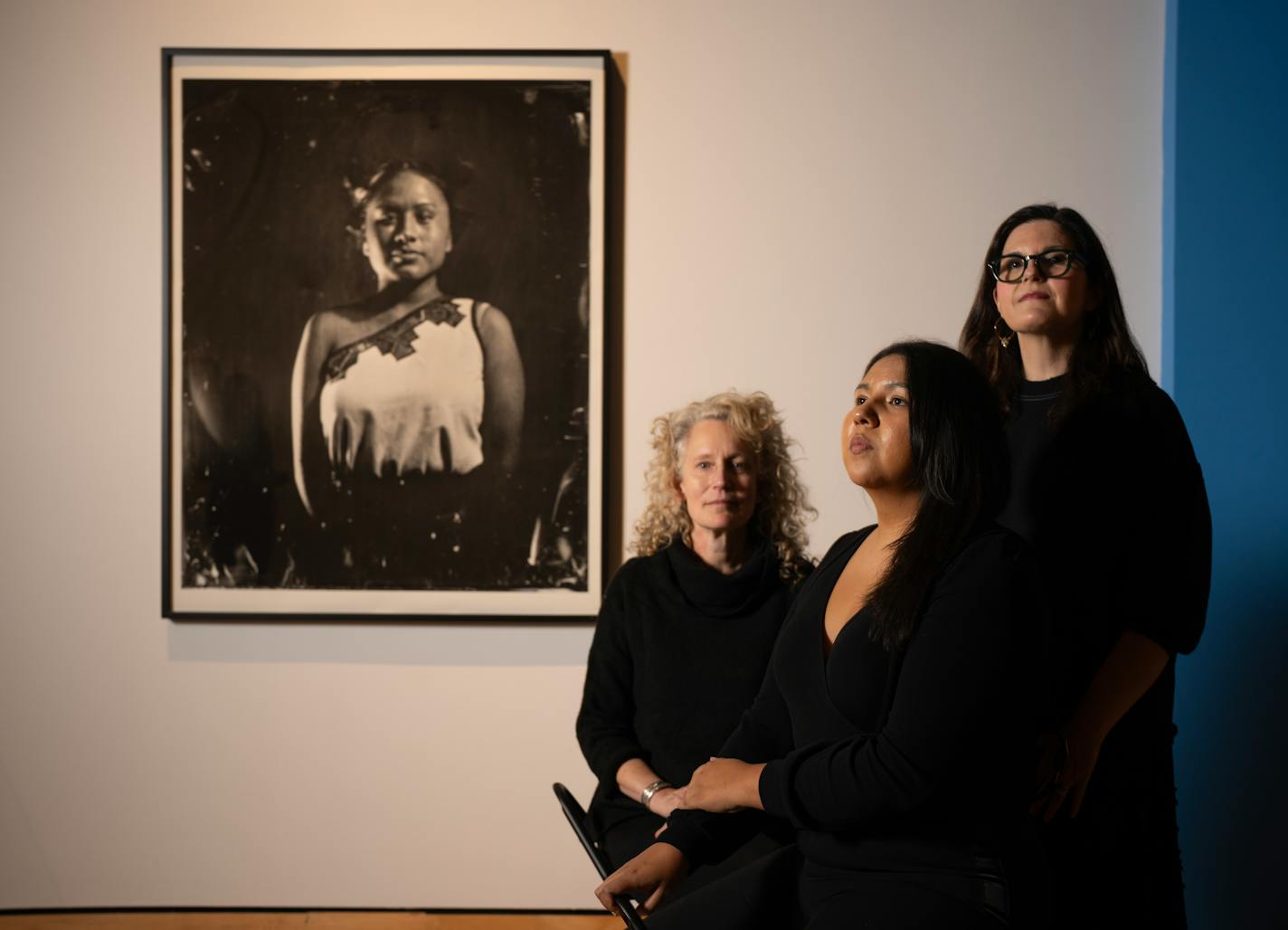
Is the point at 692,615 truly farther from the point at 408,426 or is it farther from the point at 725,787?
the point at 408,426

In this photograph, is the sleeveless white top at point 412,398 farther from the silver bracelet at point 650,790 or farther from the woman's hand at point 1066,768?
the woman's hand at point 1066,768

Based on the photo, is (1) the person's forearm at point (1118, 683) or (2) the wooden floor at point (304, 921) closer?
(1) the person's forearm at point (1118, 683)

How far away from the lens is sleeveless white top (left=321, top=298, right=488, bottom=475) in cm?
315

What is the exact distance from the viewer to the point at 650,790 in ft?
6.85

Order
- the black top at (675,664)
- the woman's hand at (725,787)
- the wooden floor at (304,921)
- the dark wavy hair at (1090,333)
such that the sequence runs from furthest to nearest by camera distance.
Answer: the wooden floor at (304,921), the black top at (675,664), the dark wavy hair at (1090,333), the woman's hand at (725,787)

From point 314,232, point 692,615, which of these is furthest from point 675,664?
point 314,232

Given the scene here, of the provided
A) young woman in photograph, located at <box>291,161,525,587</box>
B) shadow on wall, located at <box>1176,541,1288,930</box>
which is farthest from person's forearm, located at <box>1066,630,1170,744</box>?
young woman in photograph, located at <box>291,161,525,587</box>

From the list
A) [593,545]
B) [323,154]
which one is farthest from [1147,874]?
[323,154]

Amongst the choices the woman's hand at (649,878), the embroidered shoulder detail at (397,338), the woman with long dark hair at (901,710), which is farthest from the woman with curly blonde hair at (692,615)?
the embroidered shoulder detail at (397,338)

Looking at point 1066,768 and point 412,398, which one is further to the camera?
point 412,398

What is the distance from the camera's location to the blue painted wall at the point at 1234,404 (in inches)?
112

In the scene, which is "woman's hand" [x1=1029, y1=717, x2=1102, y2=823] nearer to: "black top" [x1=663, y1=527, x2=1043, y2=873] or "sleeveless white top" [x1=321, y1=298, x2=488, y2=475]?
"black top" [x1=663, y1=527, x2=1043, y2=873]

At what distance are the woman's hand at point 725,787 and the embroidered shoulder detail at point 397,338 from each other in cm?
195

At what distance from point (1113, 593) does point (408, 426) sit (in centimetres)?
202
